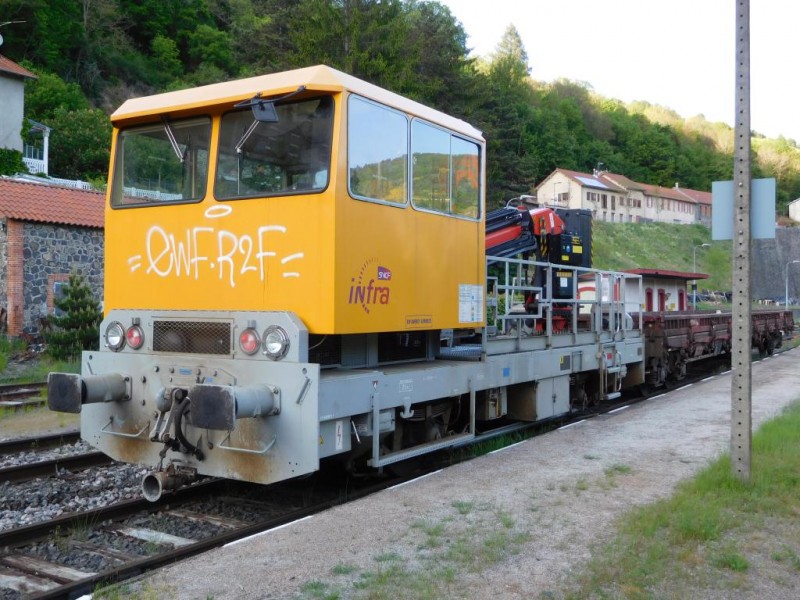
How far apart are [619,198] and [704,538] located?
92966mm

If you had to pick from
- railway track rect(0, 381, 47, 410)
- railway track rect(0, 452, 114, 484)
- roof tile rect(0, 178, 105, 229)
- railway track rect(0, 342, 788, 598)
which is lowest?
railway track rect(0, 342, 788, 598)

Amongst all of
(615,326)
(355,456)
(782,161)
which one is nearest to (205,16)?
(615,326)

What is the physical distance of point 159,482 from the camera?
5.75m

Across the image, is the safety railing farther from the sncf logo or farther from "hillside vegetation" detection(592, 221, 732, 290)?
"hillside vegetation" detection(592, 221, 732, 290)

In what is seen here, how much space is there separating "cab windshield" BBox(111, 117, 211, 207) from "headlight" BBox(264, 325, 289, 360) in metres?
1.49

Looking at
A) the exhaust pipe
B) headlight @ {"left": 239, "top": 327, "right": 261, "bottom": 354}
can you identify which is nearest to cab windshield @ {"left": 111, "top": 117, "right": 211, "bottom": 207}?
headlight @ {"left": 239, "top": 327, "right": 261, "bottom": 354}

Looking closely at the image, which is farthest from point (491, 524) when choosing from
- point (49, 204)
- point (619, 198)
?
point (619, 198)

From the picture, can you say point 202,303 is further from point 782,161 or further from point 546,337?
point 782,161

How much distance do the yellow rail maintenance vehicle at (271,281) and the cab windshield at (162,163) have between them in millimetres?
16

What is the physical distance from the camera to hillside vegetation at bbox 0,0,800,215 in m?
30.1

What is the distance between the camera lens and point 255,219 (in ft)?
19.7

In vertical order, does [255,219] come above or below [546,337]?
above

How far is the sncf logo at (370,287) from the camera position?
591 centimetres

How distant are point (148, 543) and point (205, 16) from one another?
214 feet
